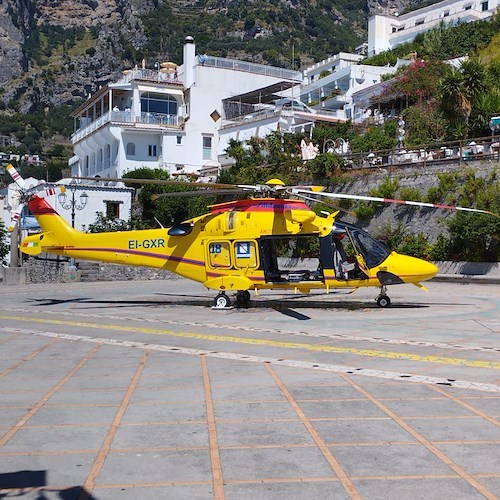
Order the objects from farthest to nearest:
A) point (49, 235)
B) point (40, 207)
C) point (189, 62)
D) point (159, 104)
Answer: point (189, 62)
point (159, 104)
point (40, 207)
point (49, 235)

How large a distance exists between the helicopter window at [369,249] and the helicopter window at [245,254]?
2680mm

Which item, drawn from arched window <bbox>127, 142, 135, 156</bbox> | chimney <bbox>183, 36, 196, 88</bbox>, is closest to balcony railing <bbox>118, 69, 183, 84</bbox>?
chimney <bbox>183, 36, 196, 88</bbox>

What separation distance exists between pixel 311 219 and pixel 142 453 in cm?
1158

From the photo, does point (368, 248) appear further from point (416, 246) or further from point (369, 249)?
point (416, 246)

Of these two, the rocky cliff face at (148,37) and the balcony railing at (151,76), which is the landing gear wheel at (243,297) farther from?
the rocky cliff face at (148,37)

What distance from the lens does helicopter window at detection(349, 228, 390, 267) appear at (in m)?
15.8

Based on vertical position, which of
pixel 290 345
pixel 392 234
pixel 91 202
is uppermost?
pixel 91 202

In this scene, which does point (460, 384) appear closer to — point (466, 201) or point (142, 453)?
point (142, 453)

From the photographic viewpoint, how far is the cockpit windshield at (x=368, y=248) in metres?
15.8

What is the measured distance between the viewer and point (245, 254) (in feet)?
55.6

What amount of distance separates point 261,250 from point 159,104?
121 ft

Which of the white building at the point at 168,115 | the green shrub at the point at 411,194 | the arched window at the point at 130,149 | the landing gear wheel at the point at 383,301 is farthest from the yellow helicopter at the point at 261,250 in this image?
the arched window at the point at 130,149

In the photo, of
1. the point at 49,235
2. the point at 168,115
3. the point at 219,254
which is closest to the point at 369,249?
the point at 219,254

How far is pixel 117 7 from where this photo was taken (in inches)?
6944
